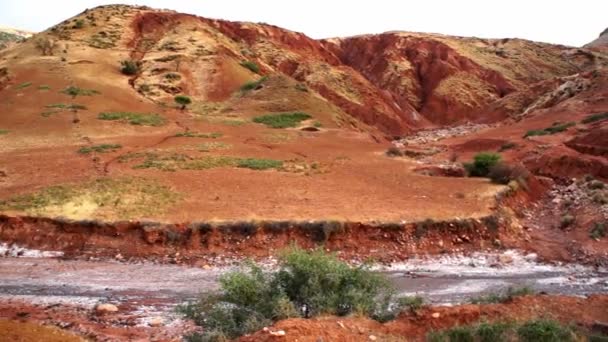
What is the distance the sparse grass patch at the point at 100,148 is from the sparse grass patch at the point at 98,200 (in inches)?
250

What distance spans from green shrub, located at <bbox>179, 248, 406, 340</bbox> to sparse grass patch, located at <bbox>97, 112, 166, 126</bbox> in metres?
25.8

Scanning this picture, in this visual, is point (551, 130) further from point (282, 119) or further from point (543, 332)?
point (543, 332)

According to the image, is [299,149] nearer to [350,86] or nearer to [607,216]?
[607,216]

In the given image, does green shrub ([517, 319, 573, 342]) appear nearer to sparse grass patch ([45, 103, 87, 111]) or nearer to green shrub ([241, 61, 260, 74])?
sparse grass patch ([45, 103, 87, 111])

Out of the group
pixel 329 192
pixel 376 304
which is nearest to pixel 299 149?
pixel 329 192

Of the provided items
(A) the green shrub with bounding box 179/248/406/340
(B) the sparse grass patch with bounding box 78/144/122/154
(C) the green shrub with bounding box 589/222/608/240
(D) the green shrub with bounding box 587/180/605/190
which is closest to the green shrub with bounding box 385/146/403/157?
(D) the green shrub with bounding box 587/180/605/190

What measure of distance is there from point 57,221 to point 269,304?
9867mm

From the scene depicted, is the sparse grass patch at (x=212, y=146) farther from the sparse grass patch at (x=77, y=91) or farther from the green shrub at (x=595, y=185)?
the green shrub at (x=595, y=185)

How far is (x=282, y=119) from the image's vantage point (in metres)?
37.0

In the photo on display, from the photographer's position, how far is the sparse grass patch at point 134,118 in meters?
32.4

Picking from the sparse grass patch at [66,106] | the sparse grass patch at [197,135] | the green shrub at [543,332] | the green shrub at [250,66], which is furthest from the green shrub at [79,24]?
the green shrub at [543,332]

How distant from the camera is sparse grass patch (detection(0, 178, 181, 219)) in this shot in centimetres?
1584

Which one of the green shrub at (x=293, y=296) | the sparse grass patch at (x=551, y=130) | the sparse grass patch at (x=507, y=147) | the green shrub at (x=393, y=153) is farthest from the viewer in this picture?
the sparse grass patch at (x=551, y=130)

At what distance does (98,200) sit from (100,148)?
8928 mm
